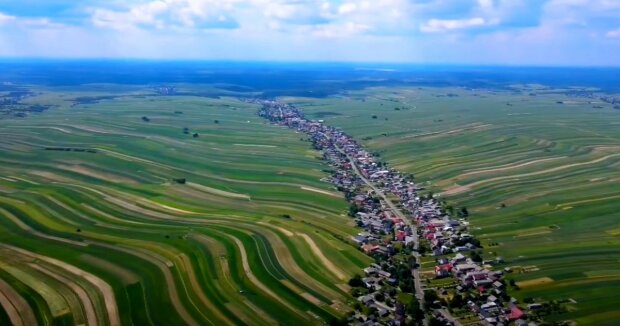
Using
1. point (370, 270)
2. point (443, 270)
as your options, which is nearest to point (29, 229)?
point (370, 270)

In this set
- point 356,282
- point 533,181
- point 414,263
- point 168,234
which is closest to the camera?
point 356,282

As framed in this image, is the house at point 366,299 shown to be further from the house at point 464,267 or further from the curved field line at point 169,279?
the curved field line at point 169,279

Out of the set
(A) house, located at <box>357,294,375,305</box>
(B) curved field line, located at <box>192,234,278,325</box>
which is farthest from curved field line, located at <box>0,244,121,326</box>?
(A) house, located at <box>357,294,375,305</box>

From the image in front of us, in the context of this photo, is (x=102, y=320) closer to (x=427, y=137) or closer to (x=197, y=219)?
(x=197, y=219)

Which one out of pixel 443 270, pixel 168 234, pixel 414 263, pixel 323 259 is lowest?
pixel 414 263

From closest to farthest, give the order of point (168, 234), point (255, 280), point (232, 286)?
point (232, 286)
point (255, 280)
point (168, 234)

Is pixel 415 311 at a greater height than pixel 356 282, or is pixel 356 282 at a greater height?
pixel 356 282

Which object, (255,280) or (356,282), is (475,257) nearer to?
(356,282)
